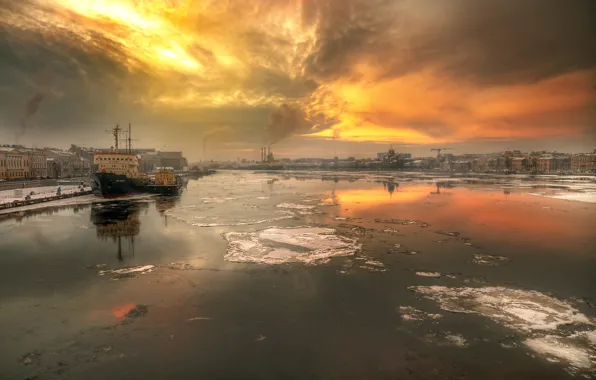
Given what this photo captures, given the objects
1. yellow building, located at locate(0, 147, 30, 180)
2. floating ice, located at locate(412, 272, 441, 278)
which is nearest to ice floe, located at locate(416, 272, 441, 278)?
floating ice, located at locate(412, 272, 441, 278)

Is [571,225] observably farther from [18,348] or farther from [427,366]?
[18,348]

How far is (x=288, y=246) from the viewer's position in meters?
23.1

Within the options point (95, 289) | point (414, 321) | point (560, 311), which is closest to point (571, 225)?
point (560, 311)

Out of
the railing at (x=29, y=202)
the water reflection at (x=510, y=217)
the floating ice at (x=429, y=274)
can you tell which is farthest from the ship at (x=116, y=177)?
the floating ice at (x=429, y=274)

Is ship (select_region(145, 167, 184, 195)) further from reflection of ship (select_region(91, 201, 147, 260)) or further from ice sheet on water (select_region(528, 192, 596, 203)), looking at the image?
ice sheet on water (select_region(528, 192, 596, 203))

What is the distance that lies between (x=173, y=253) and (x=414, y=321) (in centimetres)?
1551

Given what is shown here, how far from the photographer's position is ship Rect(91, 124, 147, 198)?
57.3 m

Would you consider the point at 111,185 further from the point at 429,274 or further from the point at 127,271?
the point at 429,274

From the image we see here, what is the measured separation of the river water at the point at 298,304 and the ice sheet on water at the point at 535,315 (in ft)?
0.22

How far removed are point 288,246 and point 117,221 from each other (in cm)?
2083

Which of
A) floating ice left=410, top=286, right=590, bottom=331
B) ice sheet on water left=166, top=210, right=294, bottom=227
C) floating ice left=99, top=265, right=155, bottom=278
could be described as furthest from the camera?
ice sheet on water left=166, top=210, right=294, bottom=227

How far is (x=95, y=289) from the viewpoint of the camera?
50.5ft

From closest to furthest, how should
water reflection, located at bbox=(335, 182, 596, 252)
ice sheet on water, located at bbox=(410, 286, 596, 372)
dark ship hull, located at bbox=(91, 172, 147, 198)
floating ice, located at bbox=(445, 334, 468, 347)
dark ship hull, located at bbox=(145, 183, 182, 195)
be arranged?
1. ice sheet on water, located at bbox=(410, 286, 596, 372)
2. floating ice, located at bbox=(445, 334, 468, 347)
3. water reflection, located at bbox=(335, 182, 596, 252)
4. dark ship hull, located at bbox=(91, 172, 147, 198)
5. dark ship hull, located at bbox=(145, 183, 182, 195)

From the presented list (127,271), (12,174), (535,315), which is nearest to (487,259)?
(535,315)
